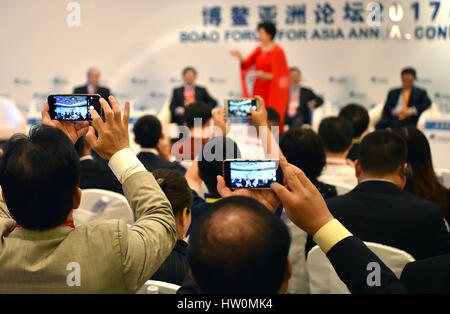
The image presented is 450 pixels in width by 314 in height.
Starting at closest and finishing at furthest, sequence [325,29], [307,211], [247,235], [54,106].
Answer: [247,235]
[307,211]
[54,106]
[325,29]

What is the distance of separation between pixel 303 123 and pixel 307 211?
599cm

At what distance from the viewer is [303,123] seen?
270 inches

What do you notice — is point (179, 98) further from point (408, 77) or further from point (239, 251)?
point (239, 251)

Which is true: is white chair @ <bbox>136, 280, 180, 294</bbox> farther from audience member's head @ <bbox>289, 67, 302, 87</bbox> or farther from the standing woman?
audience member's head @ <bbox>289, 67, 302, 87</bbox>

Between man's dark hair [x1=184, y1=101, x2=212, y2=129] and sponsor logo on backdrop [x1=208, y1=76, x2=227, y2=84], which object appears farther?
sponsor logo on backdrop [x1=208, y1=76, x2=227, y2=84]

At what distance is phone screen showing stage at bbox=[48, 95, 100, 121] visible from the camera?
4.83 feet

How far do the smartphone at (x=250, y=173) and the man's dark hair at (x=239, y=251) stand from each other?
464 mm

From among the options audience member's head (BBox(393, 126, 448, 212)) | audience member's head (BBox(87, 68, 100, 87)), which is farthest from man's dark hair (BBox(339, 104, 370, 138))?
audience member's head (BBox(87, 68, 100, 87))

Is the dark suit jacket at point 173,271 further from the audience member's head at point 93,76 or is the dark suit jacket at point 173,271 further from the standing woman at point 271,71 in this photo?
the audience member's head at point 93,76

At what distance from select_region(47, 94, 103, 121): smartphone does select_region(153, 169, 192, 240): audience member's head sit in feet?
1.17

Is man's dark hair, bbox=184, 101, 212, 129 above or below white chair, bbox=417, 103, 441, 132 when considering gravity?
above

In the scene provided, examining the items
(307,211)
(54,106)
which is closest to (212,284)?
(307,211)

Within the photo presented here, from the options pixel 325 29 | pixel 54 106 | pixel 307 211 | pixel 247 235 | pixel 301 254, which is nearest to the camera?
pixel 247 235
